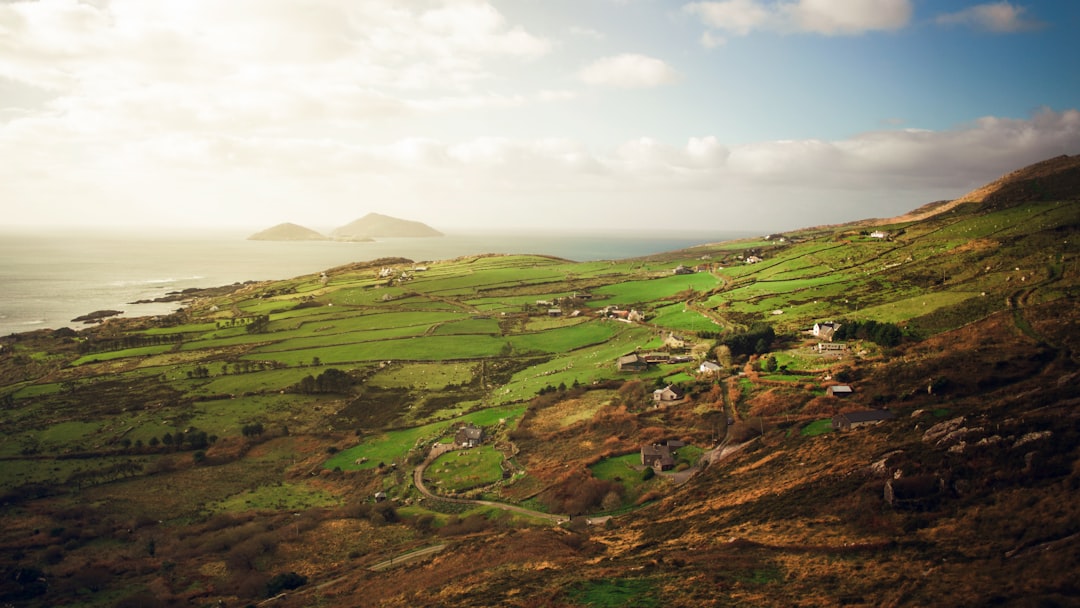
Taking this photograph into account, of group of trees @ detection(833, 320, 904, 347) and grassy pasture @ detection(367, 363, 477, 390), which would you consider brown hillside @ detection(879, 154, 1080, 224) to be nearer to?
group of trees @ detection(833, 320, 904, 347)

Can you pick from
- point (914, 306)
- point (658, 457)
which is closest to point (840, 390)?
point (658, 457)

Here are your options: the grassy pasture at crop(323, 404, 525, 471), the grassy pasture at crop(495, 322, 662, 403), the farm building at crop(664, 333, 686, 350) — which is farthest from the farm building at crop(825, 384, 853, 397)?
the grassy pasture at crop(323, 404, 525, 471)

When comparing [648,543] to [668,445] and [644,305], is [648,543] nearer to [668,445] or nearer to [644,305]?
[668,445]

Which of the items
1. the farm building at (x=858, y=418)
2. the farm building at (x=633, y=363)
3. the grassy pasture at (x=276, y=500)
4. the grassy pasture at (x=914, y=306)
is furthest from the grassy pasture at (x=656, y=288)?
the grassy pasture at (x=276, y=500)

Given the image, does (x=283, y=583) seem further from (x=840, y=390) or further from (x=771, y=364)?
(x=771, y=364)

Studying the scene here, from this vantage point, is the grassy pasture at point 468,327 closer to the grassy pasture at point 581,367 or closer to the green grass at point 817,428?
the grassy pasture at point 581,367

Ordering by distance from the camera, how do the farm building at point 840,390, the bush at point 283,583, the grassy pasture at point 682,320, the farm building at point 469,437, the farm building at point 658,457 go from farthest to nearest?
the grassy pasture at point 682,320
the farm building at point 469,437
the farm building at point 840,390
the farm building at point 658,457
the bush at point 283,583
